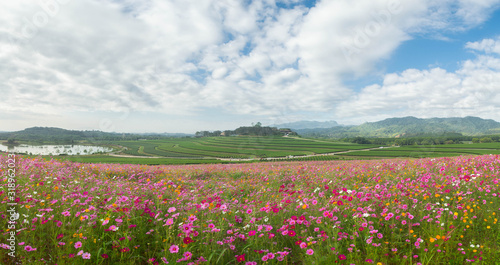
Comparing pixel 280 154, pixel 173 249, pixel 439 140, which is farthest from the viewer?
pixel 439 140

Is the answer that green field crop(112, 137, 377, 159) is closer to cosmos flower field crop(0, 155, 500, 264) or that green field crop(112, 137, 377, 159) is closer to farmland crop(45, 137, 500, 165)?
farmland crop(45, 137, 500, 165)

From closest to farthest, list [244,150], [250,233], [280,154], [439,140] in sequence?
[250,233] → [280,154] → [244,150] → [439,140]

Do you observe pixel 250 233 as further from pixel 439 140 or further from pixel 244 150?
pixel 439 140

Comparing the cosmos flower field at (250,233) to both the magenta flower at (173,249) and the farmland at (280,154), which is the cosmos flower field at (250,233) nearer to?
the magenta flower at (173,249)

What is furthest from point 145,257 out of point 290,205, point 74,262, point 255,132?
point 255,132

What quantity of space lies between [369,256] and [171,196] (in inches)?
209

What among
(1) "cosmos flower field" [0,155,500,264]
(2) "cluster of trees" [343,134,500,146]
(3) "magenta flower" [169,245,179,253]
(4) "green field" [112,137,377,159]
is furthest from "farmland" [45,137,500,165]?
(3) "magenta flower" [169,245,179,253]

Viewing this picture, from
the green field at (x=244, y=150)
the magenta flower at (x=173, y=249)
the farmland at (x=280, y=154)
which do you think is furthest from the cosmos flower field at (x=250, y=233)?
the green field at (x=244, y=150)

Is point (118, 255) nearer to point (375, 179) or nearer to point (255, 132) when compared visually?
point (375, 179)

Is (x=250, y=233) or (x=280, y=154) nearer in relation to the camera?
(x=250, y=233)

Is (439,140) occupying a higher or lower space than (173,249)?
lower

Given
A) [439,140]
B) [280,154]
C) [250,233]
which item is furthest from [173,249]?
[439,140]

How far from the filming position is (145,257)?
151 inches

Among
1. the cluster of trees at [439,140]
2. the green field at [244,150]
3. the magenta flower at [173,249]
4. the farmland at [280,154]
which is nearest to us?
the magenta flower at [173,249]
